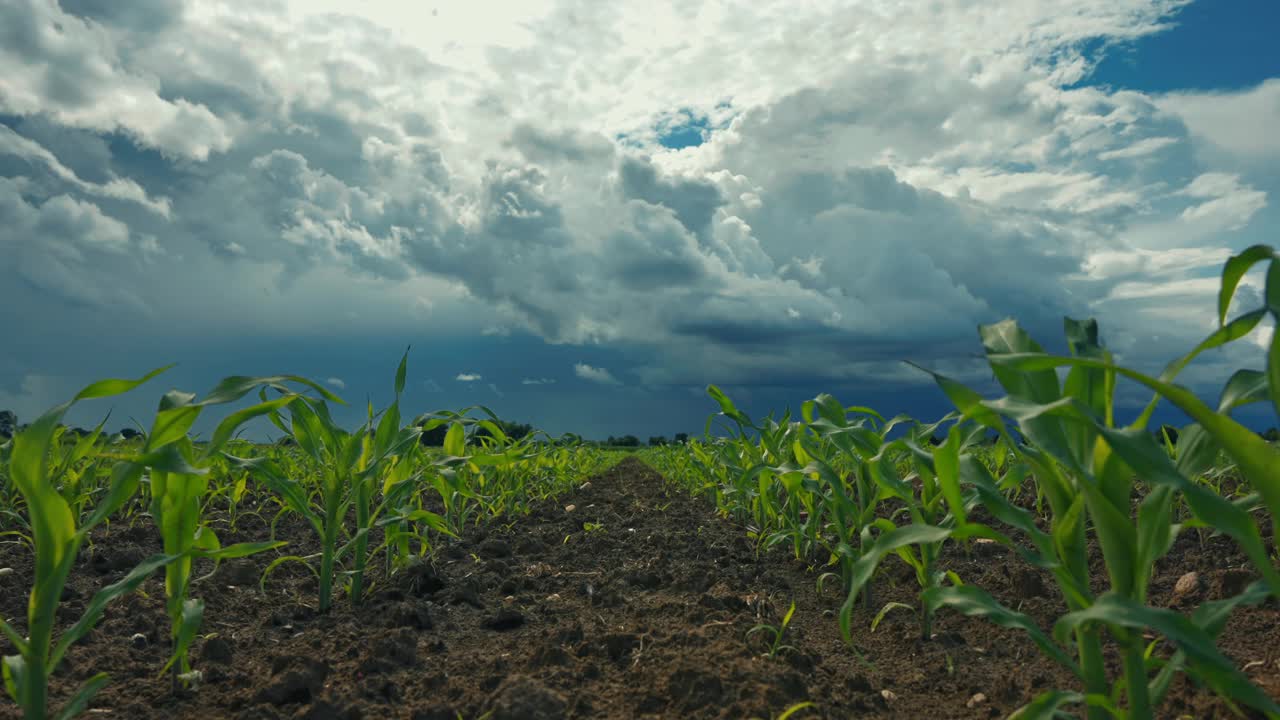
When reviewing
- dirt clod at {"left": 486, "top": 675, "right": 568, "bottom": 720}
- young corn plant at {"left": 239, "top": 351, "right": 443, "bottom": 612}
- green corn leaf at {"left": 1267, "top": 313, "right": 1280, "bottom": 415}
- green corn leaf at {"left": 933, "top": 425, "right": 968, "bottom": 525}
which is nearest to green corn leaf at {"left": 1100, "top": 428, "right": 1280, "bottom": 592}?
green corn leaf at {"left": 1267, "top": 313, "right": 1280, "bottom": 415}

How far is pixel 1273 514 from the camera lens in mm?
1173

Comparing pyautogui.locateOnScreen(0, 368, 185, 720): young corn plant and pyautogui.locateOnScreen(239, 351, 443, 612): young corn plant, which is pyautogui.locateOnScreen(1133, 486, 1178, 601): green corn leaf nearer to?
pyautogui.locateOnScreen(0, 368, 185, 720): young corn plant

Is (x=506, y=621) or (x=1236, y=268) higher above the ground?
(x=1236, y=268)

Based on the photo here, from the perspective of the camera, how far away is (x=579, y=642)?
2.27 meters

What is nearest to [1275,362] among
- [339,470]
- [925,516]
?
[925,516]

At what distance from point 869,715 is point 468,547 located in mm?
2661

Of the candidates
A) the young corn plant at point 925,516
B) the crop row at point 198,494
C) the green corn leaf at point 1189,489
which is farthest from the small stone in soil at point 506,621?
the green corn leaf at point 1189,489

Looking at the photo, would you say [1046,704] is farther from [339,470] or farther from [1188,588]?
[339,470]

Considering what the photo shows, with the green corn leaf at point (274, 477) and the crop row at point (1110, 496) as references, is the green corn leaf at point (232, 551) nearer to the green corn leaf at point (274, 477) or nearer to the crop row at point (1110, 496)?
the green corn leaf at point (274, 477)

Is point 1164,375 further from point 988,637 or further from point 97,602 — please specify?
point 97,602

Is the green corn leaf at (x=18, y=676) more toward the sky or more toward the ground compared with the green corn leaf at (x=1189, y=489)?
more toward the ground

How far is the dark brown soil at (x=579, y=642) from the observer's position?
1862mm

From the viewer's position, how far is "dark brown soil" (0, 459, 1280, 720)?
186 centimetres

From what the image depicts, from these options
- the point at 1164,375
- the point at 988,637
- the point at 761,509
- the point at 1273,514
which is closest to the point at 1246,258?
the point at 1164,375
